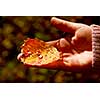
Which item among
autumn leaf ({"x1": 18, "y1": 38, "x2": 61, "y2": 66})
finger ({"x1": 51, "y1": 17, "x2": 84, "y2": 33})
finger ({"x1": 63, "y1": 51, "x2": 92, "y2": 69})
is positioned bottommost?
finger ({"x1": 63, "y1": 51, "x2": 92, "y2": 69})

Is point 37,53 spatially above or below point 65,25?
below

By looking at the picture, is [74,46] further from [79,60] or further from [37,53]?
[37,53]

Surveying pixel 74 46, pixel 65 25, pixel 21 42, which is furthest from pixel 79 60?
pixel 21 42

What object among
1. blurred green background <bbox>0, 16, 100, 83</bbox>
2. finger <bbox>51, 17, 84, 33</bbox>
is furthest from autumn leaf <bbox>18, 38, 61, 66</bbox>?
finger <bbox>51, 17, 84, 33</bbox>

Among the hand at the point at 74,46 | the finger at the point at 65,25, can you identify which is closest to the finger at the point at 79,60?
the hand at the point at 74,46

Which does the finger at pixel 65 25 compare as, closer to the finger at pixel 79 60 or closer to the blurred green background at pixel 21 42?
the blurred green background at pixel 21 42

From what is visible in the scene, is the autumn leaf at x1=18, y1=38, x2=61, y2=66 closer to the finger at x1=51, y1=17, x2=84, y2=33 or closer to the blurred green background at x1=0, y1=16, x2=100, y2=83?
the blurred green background at x1=0, y1=16, x2=100, y2=83

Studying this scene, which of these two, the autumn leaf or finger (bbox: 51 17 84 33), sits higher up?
finger (bbox: 51 17 84 33)
